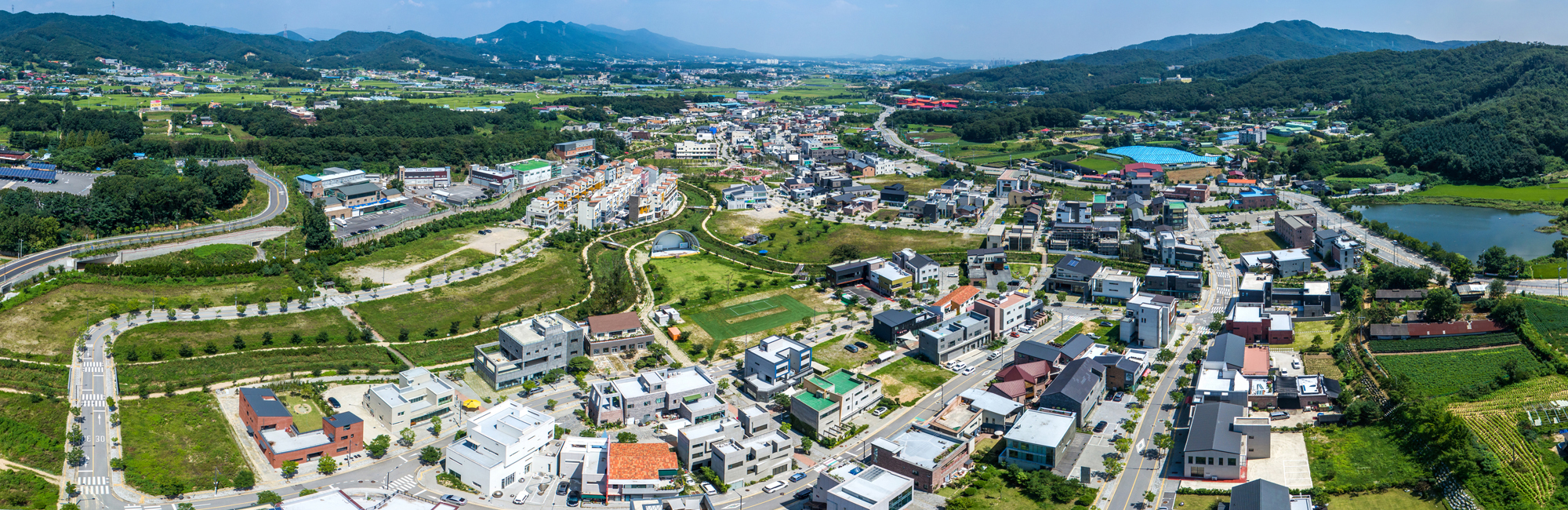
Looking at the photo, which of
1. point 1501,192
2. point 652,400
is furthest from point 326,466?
point 1501,192

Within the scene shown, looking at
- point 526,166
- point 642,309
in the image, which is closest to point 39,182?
point 526,166

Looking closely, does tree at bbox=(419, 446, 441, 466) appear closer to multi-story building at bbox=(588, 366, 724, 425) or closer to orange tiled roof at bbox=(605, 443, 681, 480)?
multi-story building at bbox=(588, 366, 724, 425)

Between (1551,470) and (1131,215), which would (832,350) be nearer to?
(1551,470)

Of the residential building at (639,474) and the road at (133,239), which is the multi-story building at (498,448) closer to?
the residential building at (639,474)

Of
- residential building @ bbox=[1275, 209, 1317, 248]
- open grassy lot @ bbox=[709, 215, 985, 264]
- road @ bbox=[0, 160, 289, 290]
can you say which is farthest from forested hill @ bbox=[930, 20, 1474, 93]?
road @ bbox=[0, 160, 289, 290]

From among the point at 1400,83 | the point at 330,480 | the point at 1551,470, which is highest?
the point at 1400,83

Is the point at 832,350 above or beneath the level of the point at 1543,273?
beneath

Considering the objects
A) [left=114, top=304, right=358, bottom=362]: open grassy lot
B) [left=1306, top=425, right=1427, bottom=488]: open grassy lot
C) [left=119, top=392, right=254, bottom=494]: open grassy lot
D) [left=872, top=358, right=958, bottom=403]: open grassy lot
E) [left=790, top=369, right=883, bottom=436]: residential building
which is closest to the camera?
[left=119, top=392, right=254, bottom=494]: open grassy lot
